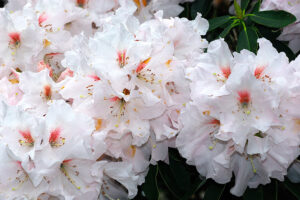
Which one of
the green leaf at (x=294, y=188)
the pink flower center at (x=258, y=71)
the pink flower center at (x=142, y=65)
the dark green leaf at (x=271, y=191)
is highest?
the pink flower center at (x=258, y=71)

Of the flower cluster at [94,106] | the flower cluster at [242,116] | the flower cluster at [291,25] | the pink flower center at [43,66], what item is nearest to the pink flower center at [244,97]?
the flower cluster at [242,116]

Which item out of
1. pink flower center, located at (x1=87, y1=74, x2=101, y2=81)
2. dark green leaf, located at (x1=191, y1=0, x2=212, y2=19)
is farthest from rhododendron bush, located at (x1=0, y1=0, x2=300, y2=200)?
dark green leaf, located at (x1=191, y1=0, x2=212, y2=19)

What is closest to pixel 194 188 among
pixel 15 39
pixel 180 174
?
pixel 180 174

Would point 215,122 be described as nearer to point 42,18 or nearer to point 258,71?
point 258,71

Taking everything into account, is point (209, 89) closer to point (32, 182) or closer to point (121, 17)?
point (121, 17)

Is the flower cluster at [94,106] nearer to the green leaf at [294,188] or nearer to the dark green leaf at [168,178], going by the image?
the dark green leaf at [168,178]

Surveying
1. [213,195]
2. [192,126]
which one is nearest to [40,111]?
[192,126]

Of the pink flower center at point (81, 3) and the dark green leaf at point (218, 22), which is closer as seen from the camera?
the dark green leaf at point (218, 22)

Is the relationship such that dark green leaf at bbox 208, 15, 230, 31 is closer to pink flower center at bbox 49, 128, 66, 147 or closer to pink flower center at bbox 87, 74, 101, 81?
pink flower center at bbox 87, 74, 101, 81
